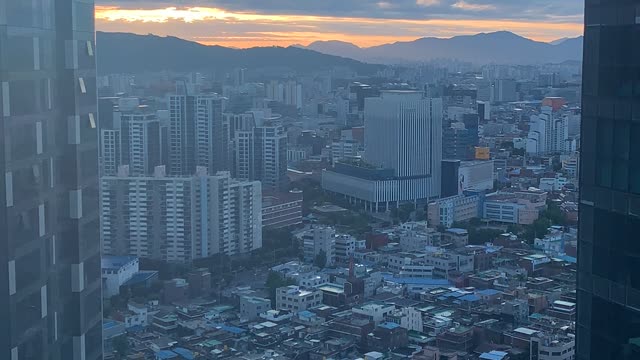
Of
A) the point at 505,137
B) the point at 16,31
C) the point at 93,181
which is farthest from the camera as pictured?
the point at 505,137

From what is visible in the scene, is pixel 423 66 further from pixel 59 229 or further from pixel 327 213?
pixel 59 229

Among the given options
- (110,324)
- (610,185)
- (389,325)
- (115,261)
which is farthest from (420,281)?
(610,185)

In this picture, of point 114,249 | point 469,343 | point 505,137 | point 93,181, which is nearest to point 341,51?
point 505,137

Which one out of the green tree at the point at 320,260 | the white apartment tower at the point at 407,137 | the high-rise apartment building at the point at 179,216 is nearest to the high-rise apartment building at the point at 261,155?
the white apartment tower at the point at 407,137

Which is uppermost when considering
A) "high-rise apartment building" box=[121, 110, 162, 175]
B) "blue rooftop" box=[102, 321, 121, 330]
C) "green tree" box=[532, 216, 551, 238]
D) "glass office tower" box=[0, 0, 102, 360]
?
"glass office tower" box=[0, 0, 102, 360]

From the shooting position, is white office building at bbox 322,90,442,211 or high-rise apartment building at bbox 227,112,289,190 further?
white office building at bbox 322,90,442,211

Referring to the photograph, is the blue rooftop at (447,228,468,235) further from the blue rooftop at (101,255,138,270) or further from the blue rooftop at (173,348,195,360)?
the blue rooftop at (173,348,195,360)

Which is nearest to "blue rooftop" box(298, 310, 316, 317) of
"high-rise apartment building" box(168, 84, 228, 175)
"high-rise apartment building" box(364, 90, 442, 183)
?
"high-rise apartment building" box(168, 84, 228, 175)
